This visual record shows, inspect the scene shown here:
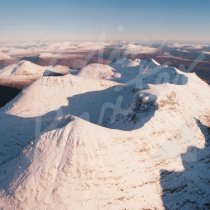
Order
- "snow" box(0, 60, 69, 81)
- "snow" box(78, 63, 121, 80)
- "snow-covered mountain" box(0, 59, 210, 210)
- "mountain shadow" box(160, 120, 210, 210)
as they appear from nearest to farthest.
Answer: "snow-covered mountain" box(0, 59, 210, 210) → "mountain shadow" box(160, 120, 210, 210) → "snow" box(78, 63, 121, 80) → "snow" box(0, 60, 69, 81)

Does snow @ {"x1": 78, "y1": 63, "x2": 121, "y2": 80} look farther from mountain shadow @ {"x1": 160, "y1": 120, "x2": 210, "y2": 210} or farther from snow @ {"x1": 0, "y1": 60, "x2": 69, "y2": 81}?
mountain shadow @ {"x1": 160, "y1": 120, "x2": 210, "y2": 210}

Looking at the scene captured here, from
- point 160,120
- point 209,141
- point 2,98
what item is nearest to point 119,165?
point 160,120

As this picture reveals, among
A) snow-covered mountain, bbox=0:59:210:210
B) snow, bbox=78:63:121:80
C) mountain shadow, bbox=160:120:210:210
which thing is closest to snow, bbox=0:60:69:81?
snow, bbox=78:63:121:80

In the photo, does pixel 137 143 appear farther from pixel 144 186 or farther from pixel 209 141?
pixel 209 141

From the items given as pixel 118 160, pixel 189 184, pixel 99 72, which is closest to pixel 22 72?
pixel 99 72

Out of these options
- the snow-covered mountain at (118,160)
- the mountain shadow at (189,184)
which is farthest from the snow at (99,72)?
the mountain shadow at (189,184)

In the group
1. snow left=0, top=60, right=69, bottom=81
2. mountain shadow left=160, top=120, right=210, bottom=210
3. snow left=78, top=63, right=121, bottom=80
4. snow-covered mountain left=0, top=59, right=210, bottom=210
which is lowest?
snow left=0, top=60, right=69, bottom=81

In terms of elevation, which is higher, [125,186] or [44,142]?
[44,142]
